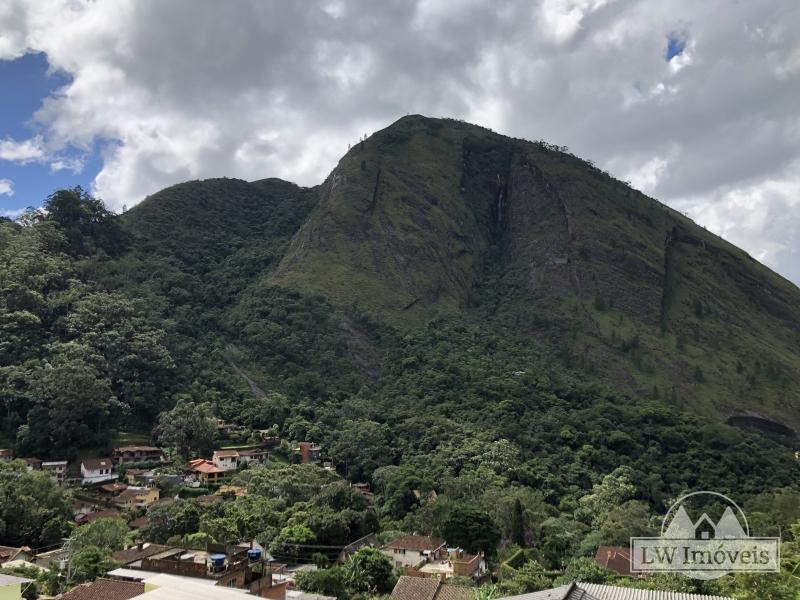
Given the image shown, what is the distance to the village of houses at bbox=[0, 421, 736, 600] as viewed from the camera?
21406 mm

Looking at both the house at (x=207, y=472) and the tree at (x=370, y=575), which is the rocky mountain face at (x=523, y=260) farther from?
the tree at (x=370, y=575)

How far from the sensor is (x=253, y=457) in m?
62.2

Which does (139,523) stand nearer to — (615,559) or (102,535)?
(102,535)

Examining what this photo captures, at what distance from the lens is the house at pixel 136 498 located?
50438mm

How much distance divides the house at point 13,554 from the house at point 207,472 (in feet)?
58.7

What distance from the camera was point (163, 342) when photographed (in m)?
76.6

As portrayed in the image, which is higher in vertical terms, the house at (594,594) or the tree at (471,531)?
the house at (594,594)

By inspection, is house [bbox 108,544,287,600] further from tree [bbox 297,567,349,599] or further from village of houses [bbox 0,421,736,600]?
tree [bbox 297,567,349,599]

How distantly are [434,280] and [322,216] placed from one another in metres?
22.6

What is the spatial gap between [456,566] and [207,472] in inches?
1085

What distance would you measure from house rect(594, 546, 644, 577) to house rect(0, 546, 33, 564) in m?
32.3

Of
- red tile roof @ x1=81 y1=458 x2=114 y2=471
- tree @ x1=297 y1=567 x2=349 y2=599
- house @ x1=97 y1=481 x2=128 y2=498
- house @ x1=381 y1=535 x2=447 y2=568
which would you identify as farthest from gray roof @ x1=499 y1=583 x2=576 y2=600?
red tile roof @ x1=81 y1=458 x2=114 y2=471

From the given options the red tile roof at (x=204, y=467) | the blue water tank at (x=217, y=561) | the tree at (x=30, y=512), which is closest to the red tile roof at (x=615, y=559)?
the blue water tank at (x=217, y=561)

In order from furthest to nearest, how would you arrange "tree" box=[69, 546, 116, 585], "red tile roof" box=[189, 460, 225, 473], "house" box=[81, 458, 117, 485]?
"red tile roof" box=[189, 460, 225, 473], "house" box=[81, 458, 117, 485], "tree" box=[69, 546, 116, 585]
